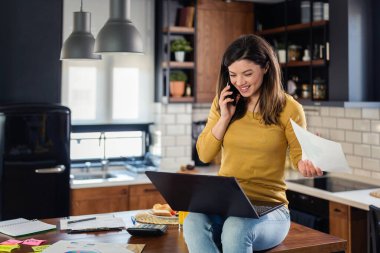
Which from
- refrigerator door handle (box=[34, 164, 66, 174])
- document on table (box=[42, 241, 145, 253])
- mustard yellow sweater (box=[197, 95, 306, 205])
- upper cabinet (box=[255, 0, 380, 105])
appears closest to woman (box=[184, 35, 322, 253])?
mustard yellow sweater (box=[197, 95, 306, 205])

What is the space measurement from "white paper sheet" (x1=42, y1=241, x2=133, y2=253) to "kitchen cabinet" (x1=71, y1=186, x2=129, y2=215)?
234 cm

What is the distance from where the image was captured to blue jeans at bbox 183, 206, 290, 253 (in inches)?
77.3

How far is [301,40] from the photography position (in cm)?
527

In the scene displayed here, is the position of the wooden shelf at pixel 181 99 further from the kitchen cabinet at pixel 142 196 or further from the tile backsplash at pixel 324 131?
the kitchen cabinet at pixel 142 196

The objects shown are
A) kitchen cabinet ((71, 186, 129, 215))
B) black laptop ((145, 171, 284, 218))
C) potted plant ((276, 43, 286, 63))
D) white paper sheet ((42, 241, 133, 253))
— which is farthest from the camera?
potted plant ((276, 43, 286, 63))

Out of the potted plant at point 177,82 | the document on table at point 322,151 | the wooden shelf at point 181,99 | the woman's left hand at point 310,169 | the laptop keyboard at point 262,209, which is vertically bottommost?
the laptop keyboard at point 262,209

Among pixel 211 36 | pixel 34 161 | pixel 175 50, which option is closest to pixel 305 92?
pixel 211 36

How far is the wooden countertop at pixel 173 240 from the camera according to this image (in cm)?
217

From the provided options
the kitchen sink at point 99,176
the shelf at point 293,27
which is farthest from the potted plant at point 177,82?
the shelf at point 293,27

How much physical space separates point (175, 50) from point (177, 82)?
324 millimetres

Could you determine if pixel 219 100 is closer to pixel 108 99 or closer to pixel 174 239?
pixel 174 239

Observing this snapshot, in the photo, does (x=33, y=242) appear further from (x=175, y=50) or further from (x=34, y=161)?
(x=175, y=50)

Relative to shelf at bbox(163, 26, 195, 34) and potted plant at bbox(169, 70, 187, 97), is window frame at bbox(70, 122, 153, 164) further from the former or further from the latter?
shelf at bbox(163, 26, 195, 34)

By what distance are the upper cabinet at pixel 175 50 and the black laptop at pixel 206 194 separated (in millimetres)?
2988
